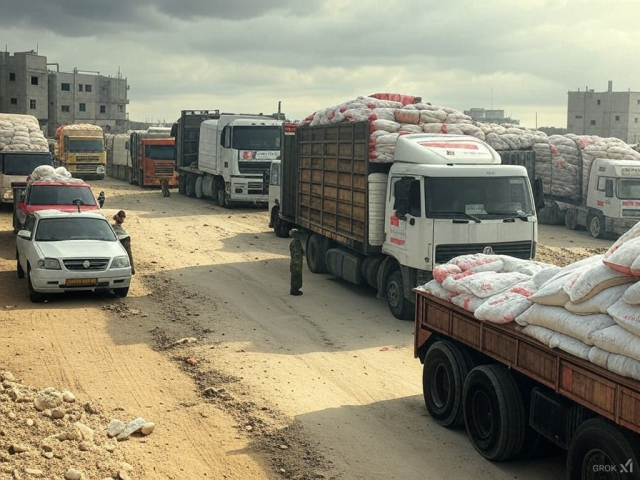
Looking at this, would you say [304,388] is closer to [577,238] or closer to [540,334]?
[540,334]

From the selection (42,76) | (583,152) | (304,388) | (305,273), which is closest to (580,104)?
(42,76)

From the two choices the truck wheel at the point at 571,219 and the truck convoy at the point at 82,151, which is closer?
the truck wheel at the point at 571,219

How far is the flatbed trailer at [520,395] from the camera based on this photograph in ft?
21.1

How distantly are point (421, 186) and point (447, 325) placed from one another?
5201 millimetres

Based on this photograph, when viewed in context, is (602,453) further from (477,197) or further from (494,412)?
(477,197)

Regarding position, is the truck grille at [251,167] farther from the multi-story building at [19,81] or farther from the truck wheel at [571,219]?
the multi-story building at [19,81]

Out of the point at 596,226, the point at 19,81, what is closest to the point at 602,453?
the point at 596,226

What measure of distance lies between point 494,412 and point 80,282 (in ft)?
31.0

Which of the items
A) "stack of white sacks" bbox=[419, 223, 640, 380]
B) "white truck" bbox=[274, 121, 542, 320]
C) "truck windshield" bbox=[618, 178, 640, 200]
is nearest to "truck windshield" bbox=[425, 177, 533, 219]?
"white truck" bbox=[274, 121, 542, 320]

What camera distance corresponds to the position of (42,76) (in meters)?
88.1

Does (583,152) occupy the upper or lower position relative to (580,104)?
lower

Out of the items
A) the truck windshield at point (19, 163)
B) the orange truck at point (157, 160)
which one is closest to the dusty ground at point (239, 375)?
the truck windshield at point (19, 163)

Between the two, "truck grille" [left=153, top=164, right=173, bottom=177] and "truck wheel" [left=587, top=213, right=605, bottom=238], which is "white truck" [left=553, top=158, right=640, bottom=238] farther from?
"truck grille" [left=153, top=164, right=173, bottom=177]

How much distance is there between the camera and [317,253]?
1933 cm
